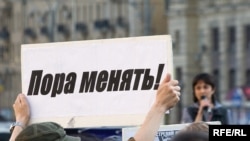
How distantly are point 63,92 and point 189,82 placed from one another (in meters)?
59.8

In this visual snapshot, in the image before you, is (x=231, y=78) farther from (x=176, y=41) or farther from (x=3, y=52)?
(x=3, y=52)

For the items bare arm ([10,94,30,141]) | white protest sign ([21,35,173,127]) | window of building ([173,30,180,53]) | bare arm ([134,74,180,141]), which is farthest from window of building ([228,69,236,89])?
bare arm ([134,74,180,141])

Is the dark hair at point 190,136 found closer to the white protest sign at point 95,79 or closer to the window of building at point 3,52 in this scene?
the white protest sign at point 95,79

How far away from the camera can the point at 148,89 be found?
7.15m

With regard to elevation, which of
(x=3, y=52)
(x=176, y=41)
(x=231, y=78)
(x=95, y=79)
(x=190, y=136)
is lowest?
(x=190, y=136)

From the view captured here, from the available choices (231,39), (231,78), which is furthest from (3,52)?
(231,78)

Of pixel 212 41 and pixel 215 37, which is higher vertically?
pixel 215 37

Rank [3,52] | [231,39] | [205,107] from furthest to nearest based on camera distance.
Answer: [3,52], [231,39], [205,107]

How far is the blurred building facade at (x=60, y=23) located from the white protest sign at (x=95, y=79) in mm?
57144

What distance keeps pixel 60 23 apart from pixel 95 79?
71664mm

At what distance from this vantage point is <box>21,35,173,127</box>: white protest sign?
716cm

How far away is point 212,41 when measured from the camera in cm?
6662

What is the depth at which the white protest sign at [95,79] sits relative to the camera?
23.5ft

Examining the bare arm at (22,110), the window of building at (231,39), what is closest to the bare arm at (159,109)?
the bare arm at (22,110)
